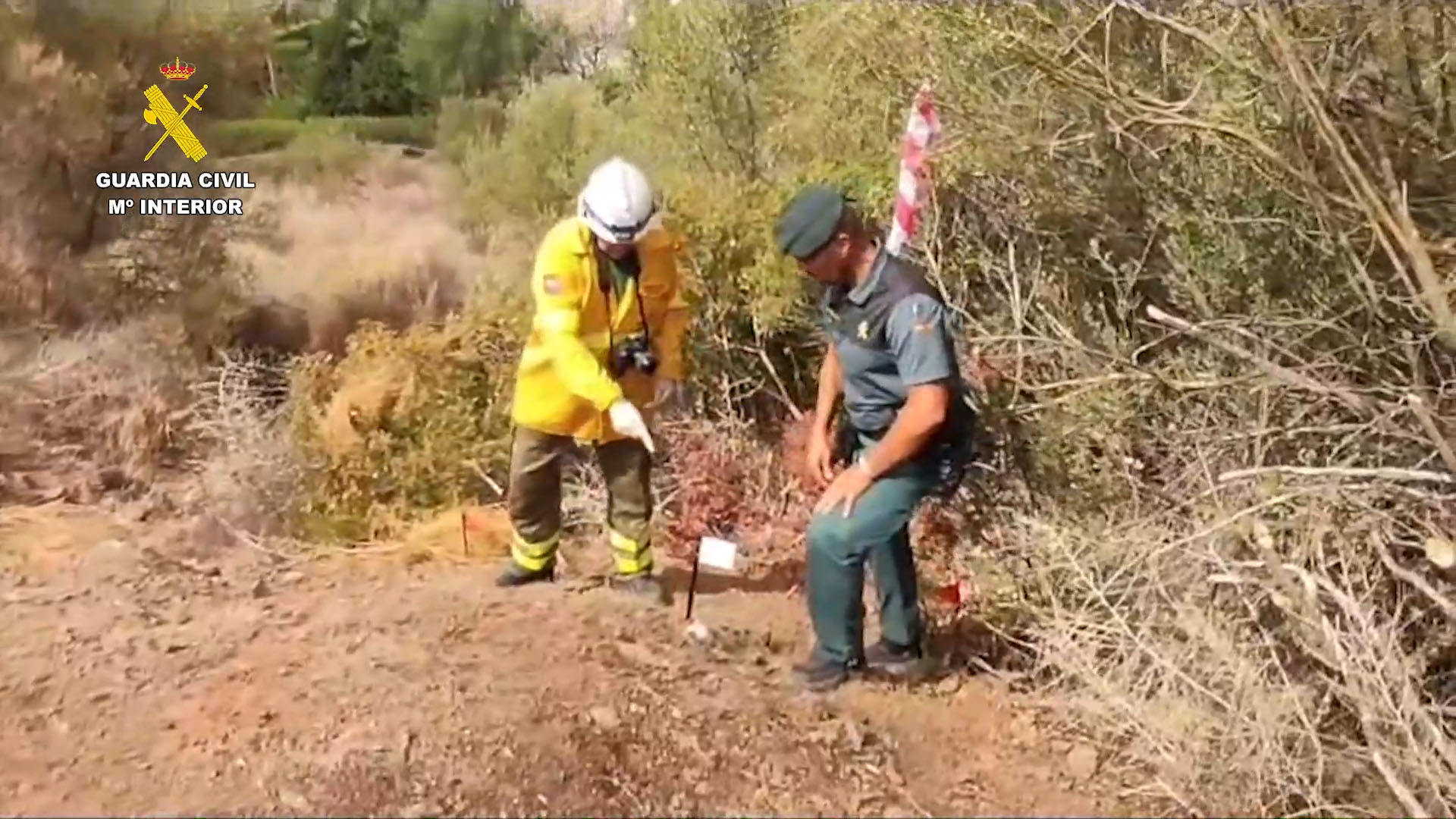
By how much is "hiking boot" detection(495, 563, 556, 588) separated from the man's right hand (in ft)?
4.38

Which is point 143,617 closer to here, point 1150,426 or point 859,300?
point 859,300

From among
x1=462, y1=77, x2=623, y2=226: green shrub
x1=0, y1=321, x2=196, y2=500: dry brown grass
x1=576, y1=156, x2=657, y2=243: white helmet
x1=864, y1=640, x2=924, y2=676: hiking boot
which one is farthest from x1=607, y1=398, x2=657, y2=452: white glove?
x1=462, y1=77, x2=623, y2=226: green shrub

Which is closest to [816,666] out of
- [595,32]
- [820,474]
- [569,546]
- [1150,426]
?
[820,474]

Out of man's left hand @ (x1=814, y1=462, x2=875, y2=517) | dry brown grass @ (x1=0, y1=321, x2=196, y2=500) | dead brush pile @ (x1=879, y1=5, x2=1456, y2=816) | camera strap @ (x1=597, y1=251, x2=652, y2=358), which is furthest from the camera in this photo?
dry brown grass @ (x1=0, y1=321, x2=196, y2=500)

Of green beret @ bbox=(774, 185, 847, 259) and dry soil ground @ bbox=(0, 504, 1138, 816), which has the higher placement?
green beret @ bbox=(774, 185, 847, 259)

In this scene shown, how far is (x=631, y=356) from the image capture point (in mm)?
6266

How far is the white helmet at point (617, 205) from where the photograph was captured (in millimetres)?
5914

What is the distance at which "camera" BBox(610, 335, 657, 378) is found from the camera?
246 inches

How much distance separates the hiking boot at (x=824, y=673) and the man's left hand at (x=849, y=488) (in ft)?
1.83

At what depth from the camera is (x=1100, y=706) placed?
5277 millimetres

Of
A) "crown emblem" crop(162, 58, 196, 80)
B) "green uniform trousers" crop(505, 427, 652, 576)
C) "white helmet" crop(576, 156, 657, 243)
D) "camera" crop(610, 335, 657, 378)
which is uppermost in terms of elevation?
"white helmet" crop(576, 156, 657, 243)

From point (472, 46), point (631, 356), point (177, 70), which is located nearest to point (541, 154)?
point (472, 46)

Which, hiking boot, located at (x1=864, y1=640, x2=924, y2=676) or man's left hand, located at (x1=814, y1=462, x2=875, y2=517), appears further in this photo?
hiking boot, located at (x1=864, y1=640, x2=924, y2=676)

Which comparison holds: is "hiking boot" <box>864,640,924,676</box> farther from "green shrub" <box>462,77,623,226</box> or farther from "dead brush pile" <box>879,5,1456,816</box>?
"green shrub" <box>462,77,623,226</box>
